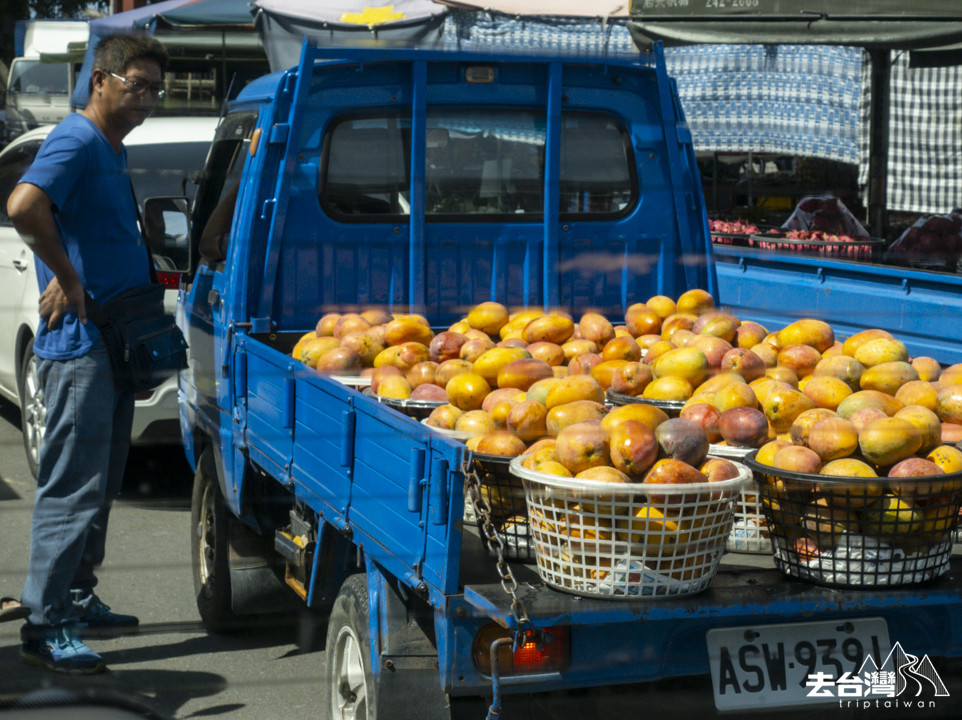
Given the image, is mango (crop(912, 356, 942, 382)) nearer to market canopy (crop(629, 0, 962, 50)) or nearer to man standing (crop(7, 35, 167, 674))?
man standing (crop(7, 35, 167, 674))

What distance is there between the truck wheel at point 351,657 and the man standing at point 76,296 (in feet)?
2.53

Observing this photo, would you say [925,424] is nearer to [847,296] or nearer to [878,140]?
[847,296]

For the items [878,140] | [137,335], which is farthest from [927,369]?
[878,140]

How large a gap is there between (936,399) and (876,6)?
4.04 metres

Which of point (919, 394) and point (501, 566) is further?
point (919, 394)

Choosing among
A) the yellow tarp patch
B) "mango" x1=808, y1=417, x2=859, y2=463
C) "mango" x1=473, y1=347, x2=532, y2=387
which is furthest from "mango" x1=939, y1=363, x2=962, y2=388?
the yellow tarp patch

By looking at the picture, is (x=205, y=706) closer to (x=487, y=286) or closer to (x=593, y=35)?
(x=487, y=286)

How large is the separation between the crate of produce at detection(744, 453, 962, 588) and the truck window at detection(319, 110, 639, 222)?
5.66 feet

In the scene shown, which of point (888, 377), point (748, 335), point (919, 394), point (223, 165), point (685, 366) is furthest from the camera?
point (223, 165)

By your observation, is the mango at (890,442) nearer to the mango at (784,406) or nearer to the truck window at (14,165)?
the mango at (784,406)

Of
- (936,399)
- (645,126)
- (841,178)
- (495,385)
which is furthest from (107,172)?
(841,178)

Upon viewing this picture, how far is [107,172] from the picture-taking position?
274 cm

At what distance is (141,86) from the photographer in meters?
2.67

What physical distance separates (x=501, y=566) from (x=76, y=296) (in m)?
1.46
